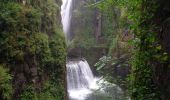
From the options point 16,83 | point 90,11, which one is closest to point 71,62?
point 90,11

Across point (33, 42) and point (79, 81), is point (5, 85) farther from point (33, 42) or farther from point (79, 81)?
point (79, 81)

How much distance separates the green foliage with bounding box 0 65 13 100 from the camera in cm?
956

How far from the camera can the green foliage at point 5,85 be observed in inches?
376

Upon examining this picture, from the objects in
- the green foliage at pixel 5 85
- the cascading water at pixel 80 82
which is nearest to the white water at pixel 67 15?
the cascading water at pixel 80 82

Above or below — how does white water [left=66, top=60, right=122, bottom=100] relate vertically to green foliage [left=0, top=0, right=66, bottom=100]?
below

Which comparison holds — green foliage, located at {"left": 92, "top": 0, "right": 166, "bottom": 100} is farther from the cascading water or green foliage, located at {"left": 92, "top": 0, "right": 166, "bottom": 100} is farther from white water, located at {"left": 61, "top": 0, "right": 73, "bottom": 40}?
white water, located at {"left": 61, "top": 0, "right": 73, "bottom": 40}

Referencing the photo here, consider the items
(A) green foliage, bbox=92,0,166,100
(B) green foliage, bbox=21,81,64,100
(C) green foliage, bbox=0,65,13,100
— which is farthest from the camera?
(B) green foliage, bbox=21,81,64,100

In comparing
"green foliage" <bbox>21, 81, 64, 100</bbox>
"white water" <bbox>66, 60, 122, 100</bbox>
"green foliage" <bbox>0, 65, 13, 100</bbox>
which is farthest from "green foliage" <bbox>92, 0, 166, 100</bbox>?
"white water" <bbox>66, 60, 122, 100</bbox>

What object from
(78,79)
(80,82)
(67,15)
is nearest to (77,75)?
(78,79)

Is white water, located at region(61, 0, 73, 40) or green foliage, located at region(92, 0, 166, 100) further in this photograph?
white water, located at region(61, 0, 73, 40)

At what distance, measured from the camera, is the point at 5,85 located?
31.8 ft

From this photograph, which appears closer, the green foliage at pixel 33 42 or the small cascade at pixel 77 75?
the green foliage at pixel 33 42

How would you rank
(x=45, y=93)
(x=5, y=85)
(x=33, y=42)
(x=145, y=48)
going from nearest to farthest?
(x=145, y=48), (x=5, y=85), (x=33, y=42), (x=45, y=93)

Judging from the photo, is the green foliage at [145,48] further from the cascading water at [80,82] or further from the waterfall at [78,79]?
the waterfall at [78,79]
